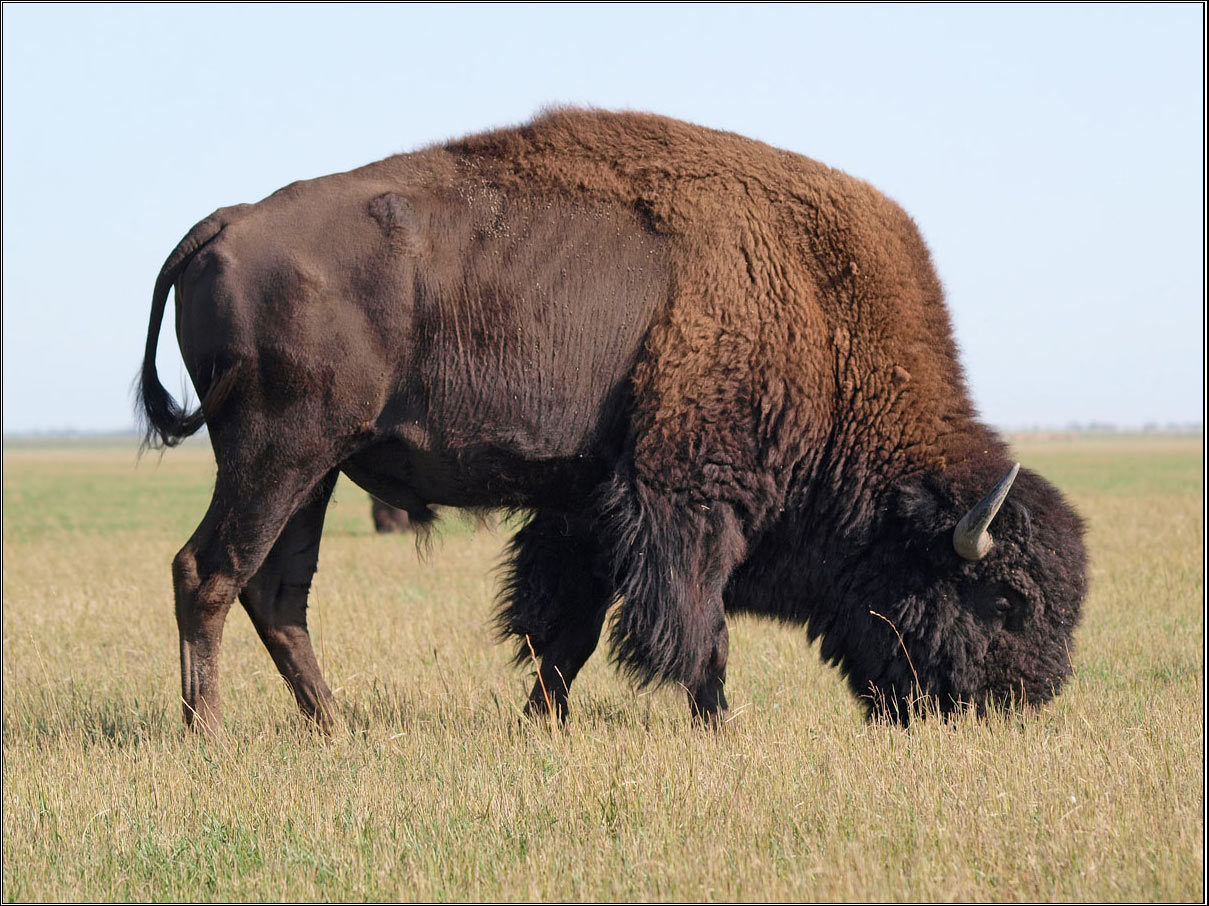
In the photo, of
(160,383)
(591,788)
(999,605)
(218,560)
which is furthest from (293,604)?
(999,605)

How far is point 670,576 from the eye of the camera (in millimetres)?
5309

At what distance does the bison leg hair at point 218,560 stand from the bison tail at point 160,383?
35 centimetres

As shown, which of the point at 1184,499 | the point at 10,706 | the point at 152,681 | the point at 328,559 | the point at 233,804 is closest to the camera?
the point at 233,804

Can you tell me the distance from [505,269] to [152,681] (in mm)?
3773

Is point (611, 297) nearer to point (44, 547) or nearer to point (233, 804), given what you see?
point (233, 804)

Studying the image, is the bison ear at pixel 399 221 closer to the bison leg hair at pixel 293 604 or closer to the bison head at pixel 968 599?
the bison leg hair at pixel 293 604

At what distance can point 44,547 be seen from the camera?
19.7 m

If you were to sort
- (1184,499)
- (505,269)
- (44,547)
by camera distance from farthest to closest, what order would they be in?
(1184,499), (44,547), (505,269)

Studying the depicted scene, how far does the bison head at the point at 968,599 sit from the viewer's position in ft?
17.5

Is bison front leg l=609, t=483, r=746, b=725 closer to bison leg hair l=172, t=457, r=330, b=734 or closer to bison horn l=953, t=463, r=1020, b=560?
bison horn l=953, t=463, r=1020, b=560

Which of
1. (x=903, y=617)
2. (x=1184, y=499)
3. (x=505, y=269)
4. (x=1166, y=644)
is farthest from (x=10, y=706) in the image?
(x=1184, y=499)

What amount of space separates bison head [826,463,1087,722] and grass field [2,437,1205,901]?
0.23 metres

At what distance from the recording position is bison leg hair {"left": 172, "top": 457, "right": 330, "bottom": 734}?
549 centimetres

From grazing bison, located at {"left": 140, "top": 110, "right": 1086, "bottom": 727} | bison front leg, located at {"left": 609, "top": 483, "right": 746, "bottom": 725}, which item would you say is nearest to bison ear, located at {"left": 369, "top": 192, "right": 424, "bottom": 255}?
grazing bison, located at {"left": 140, "top": 110, "right": 1086, "bottom": 727}
